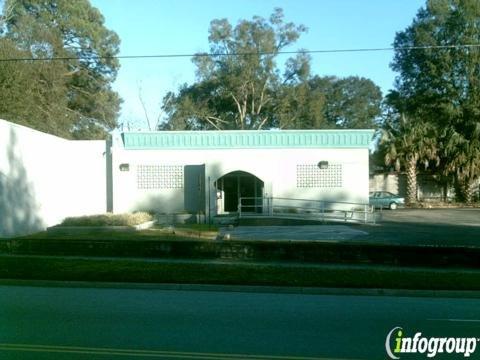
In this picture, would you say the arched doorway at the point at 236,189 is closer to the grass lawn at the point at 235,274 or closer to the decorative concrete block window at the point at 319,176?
the decorative concrete block window at the point at 319,176

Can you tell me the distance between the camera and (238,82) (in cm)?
6144

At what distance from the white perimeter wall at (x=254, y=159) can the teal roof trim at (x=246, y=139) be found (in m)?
0.31

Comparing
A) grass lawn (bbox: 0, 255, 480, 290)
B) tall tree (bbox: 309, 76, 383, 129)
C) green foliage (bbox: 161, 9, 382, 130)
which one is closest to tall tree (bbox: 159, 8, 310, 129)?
green foliage (bbox: 161, 9, 382, 130)

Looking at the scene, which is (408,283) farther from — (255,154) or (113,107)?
(113,107)

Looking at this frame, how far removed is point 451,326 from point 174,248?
1109cm

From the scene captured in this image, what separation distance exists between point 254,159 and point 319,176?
13.3 feet

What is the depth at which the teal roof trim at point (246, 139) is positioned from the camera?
3612 centimetres

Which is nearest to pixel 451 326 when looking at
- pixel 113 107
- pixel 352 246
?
pixel 352 246

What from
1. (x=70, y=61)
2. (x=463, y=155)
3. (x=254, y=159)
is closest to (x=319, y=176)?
(x=254, y=159)

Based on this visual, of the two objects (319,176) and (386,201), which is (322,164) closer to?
(319,176)

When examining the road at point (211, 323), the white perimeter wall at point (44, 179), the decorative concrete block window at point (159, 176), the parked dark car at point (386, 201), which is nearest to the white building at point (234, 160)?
the decorative concrete block window at point (159, 176)

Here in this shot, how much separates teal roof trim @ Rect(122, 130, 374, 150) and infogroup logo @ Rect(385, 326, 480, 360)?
28.2m

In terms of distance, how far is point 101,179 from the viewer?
3725 centimetres

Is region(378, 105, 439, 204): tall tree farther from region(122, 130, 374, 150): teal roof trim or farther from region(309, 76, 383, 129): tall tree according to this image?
region(309, 76, 383, 129): tall tree
